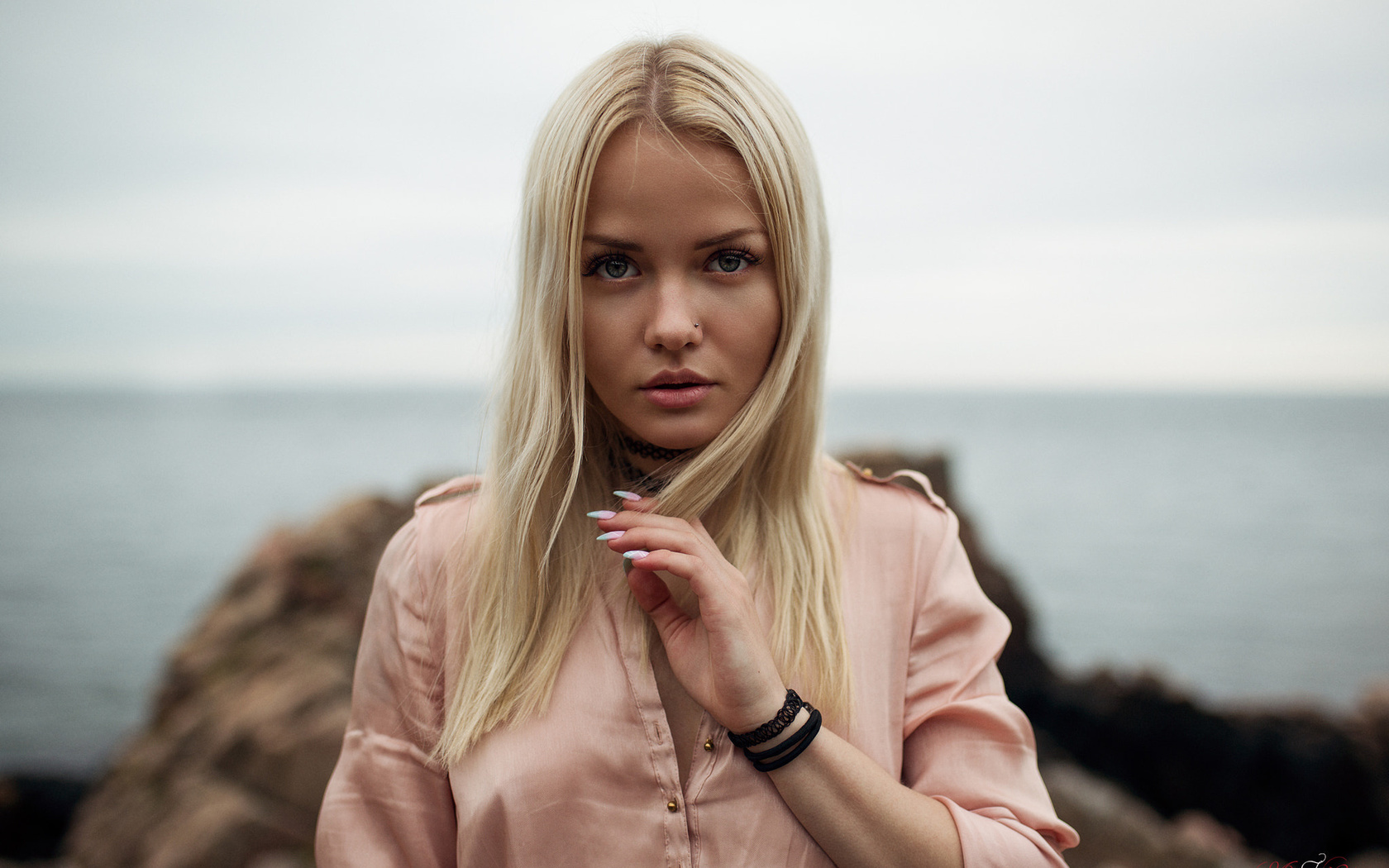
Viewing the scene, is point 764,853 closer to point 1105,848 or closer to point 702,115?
point 702,115

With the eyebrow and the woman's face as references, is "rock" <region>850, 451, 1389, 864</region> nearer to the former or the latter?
the woman's face

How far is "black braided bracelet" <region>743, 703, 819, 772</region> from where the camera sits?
1.33 meters

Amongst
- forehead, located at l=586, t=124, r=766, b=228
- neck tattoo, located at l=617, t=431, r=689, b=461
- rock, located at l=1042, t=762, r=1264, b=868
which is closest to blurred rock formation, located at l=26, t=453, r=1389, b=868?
rock, located at l=1042, t=762, r=1264, b=868

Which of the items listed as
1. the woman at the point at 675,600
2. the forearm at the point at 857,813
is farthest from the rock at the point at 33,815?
the forearm at the point at 857,813

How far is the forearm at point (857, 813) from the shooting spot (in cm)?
132

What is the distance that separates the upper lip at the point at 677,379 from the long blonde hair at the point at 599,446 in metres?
0.12

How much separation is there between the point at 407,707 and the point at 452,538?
33 centimetres

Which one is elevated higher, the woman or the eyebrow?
the eyebrow

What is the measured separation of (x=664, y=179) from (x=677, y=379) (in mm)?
330

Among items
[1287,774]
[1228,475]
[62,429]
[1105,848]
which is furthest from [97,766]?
[62,429]

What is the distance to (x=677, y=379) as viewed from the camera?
4.63 feet

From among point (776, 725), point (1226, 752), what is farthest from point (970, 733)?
point (1226, 752)

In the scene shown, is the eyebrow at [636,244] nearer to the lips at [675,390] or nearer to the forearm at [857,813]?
the lips at [675,390]

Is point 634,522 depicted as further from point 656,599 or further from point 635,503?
point 656,599
